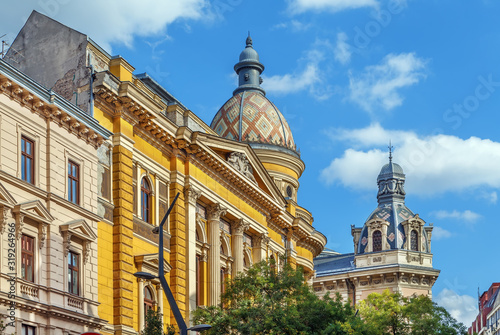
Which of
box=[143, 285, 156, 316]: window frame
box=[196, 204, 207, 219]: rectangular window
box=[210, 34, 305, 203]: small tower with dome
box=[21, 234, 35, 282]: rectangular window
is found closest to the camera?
box=[21, 234, 35, 282]: rectangular window

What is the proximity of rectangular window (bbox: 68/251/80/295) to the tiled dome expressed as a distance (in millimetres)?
32620

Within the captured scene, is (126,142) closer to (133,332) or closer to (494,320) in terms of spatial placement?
(133,332)

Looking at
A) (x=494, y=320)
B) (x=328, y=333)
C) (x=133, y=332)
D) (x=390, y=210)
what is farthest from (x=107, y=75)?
(x=494, y=320)

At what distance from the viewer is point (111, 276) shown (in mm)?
37438

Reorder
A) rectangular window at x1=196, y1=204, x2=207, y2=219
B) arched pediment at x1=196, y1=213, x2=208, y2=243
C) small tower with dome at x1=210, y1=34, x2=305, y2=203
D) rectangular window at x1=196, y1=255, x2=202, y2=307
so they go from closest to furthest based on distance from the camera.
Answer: rectangular window at x1=196, y1=255, x2=202, y2=307
arched pediment at x1=196, y1=213, x2=208, y2=243
rectangular window at x1=196, y1=204, x2=207, y2=219
small tower with dome at x1=210, y1=34, x2=305, y2=203

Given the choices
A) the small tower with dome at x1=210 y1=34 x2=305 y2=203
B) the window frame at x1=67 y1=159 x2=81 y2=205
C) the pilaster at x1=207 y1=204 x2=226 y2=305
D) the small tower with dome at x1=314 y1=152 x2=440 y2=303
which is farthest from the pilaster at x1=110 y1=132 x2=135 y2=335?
the small tower with dome at x1=314 y1=152 x2=440 y2=303

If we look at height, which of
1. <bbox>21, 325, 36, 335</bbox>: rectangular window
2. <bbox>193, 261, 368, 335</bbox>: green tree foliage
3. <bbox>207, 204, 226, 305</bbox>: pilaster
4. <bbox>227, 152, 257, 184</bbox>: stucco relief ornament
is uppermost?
<bbox>227, 152, 257, 184</bbox>: stucco relief ornament

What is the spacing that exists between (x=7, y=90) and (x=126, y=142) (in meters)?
8.43

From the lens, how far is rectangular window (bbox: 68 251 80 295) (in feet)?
111

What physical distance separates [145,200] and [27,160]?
997cm

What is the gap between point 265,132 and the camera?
66.7 meters

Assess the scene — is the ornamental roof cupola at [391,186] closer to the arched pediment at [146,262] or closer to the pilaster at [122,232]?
the arched pediment at [146,262]

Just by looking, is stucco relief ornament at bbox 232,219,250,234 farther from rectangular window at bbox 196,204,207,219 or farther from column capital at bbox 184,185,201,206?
column capital at bbox 184,185,201,206

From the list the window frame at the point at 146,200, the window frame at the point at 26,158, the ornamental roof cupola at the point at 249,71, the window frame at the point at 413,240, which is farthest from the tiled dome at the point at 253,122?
the window frame at the point at 26,158
